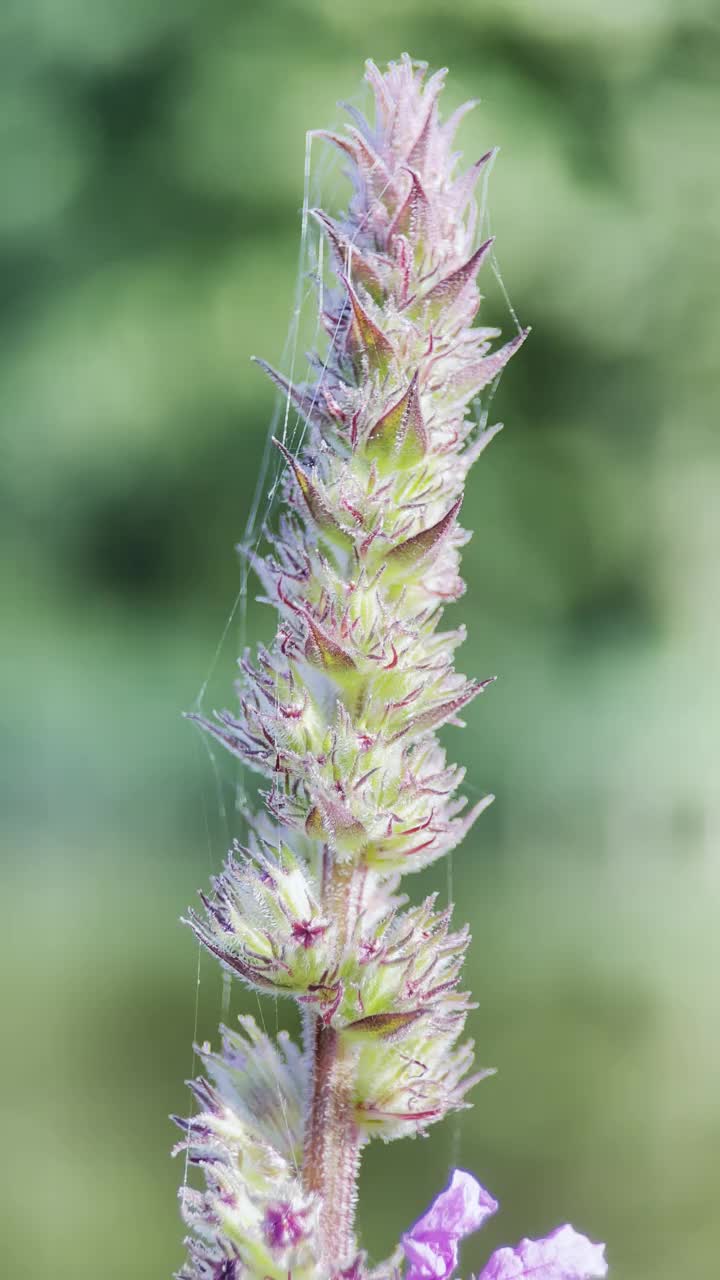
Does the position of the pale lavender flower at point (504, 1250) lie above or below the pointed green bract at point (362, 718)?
below

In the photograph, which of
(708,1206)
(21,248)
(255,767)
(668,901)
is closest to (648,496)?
(668,901)

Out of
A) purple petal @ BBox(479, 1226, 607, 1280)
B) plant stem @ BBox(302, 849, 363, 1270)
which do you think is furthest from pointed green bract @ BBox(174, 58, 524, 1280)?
purple petal @ BBox(479, 1226, 607, 1280)

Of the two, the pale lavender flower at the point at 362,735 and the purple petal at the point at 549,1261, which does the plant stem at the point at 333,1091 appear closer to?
the pale lavender flower at the point at 362,735

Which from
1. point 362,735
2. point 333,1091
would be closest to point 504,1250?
point 333,1091

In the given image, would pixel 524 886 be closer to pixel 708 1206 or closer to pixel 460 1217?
pixel 708 1206

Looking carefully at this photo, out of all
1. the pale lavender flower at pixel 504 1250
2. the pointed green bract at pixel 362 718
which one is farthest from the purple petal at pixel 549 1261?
the pointed green bract at pixel 362 718

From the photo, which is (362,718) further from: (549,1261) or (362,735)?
(549,1261)
